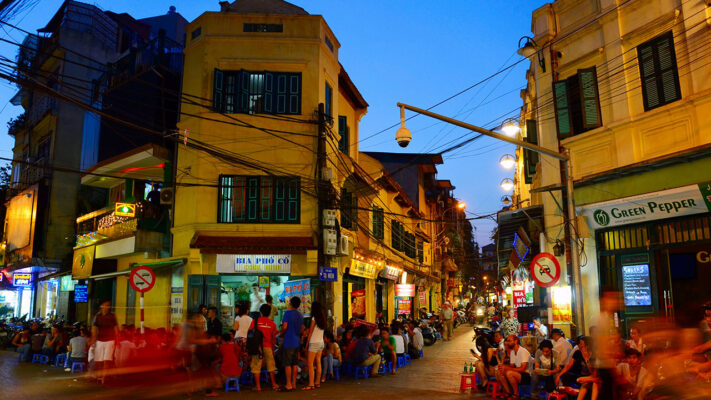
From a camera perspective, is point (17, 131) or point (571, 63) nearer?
point (571, 63)

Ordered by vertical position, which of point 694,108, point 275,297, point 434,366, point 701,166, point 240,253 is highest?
point 694,108

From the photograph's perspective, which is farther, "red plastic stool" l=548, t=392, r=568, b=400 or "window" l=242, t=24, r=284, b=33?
"window" l=242, t=24, r=284, b=33

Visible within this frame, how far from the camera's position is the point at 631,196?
13445 millimetres

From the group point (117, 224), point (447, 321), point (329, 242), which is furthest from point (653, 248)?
point (117, 224)

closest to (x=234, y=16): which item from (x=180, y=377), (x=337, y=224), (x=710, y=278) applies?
(x=337, y=224)

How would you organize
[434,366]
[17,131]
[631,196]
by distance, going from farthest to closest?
1. [17,131]
2. [434,366]
3. [631,196]

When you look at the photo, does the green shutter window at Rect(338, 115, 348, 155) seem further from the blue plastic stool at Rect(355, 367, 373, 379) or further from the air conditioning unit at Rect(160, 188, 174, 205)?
the blue plastic stool at Rect(355, 367, 373, 379)

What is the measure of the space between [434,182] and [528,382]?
1458 inches

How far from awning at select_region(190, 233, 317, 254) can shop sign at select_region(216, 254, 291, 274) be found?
22 cm

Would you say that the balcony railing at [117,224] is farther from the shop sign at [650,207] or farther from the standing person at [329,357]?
the shop sign at [650,207]

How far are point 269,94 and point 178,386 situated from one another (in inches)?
470

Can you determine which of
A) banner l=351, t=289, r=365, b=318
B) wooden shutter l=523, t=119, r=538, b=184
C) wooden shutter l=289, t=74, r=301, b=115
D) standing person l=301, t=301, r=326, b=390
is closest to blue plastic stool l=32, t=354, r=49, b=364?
standing person l=301, t=301, r=326, b=390

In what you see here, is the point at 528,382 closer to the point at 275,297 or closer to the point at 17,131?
the point at 275,297

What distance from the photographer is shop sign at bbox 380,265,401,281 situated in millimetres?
26891
